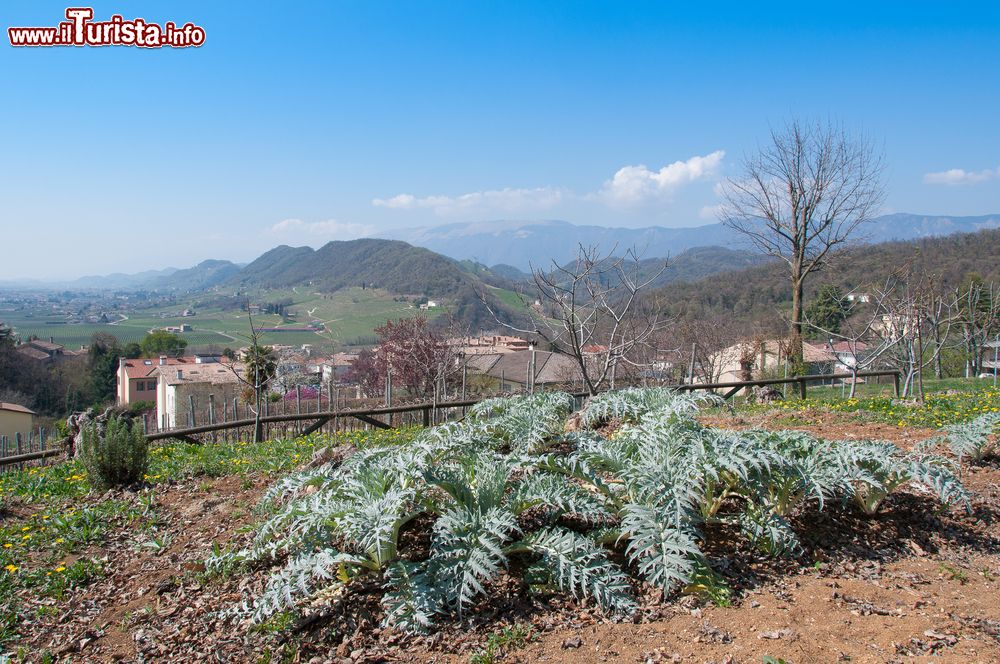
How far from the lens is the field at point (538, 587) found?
2945 millimetres

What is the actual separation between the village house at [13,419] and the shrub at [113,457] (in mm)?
27675

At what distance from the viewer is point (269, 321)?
53281 mm

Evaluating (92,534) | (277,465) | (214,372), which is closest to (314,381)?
(214,372)

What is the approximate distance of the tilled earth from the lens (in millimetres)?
2873

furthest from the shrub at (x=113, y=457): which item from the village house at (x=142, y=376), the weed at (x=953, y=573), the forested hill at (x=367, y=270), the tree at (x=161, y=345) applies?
the tree at (x=161, y=345)

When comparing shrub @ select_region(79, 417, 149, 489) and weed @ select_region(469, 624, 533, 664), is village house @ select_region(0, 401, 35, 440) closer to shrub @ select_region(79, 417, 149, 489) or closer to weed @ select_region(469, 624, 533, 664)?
shrub @ select_region(79, 417, 149, 489)

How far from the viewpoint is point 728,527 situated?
3957mm

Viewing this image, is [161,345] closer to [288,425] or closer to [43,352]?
[43,352]

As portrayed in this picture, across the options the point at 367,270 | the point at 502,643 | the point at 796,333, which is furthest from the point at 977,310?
the point at 367,270

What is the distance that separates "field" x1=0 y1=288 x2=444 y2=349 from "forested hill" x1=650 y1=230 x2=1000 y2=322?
50.4 feet

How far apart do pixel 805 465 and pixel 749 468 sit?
0.38 meters

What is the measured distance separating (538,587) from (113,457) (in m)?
4.57

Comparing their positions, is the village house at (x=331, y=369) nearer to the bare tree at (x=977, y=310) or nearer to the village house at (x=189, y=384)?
the village house at (x=189, y=384)

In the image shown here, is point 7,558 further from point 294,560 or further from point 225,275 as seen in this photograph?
point 225,275
